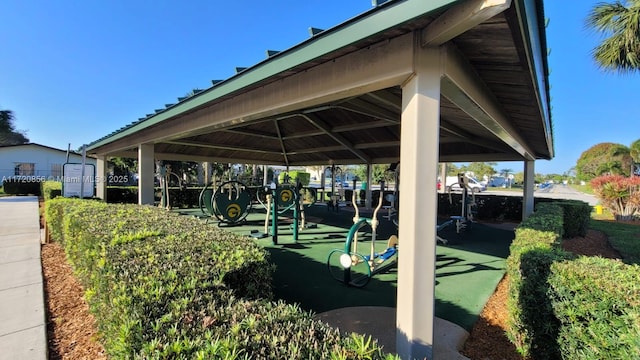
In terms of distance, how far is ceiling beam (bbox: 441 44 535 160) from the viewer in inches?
97.8

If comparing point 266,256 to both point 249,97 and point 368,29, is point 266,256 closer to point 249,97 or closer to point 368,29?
point 368,29

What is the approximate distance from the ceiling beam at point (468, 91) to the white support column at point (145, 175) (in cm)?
764

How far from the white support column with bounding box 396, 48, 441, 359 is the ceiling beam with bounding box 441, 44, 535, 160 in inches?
9.1

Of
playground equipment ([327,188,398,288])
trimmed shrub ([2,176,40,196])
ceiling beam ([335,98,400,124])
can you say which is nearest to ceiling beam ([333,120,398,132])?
ceiling beam ([335,98,400,124])

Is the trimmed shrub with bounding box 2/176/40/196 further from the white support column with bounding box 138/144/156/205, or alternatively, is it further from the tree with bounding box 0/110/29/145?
the white support column with bounding box 138/144/156/205

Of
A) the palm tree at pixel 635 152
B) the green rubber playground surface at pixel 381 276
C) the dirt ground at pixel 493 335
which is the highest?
the palm tree at pixel 635 152

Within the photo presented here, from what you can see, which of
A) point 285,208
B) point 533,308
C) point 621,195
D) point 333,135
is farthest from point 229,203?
point 621,195

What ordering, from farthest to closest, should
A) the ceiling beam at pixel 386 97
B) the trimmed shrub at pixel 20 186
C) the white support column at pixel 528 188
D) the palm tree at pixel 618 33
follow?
the trimmed shrub at pixel 20 186 < the white support column at pixel 528 188 < the palm tree at pixel 618 33 < the ceiling beam at pixel 386 97

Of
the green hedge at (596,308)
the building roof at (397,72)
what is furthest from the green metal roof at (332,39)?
the green hedge at (596,308)

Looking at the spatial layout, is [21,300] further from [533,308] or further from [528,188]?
[528,188]

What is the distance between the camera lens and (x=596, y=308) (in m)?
2.08

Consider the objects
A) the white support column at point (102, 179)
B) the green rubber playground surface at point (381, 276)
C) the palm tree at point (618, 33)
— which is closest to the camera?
the green rubber playground surface at point (381, 276)

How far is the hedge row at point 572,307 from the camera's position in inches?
76.5

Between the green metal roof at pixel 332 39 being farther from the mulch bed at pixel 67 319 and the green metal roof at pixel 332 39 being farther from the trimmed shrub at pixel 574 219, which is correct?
the trimmed shrub at pixel 574 219
